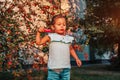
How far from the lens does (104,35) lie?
61.0 feet

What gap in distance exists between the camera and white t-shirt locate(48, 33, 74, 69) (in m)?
5.74

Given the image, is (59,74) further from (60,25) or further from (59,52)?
(60,25)

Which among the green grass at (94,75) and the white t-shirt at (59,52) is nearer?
the white t-shirt at (59,52)

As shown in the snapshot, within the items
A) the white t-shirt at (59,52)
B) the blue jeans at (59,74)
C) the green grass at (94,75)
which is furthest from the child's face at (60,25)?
the green grass at (94,75)

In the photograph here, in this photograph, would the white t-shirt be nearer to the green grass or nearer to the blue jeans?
the blue jeans

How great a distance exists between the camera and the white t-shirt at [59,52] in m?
5.74

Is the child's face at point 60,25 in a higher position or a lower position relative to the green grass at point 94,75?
higher

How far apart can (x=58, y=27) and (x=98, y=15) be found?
1280 cm

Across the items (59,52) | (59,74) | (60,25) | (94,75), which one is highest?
(60,25)

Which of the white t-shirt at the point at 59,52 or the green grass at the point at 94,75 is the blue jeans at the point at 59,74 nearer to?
the white t-shirt at the point at 59,52

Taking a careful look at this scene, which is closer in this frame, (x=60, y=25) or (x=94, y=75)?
(x=60, y=25)

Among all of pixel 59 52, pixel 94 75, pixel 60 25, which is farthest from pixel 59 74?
pixel 94 75

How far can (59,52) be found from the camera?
5.76 metres

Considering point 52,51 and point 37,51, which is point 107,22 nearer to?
point 37,51
